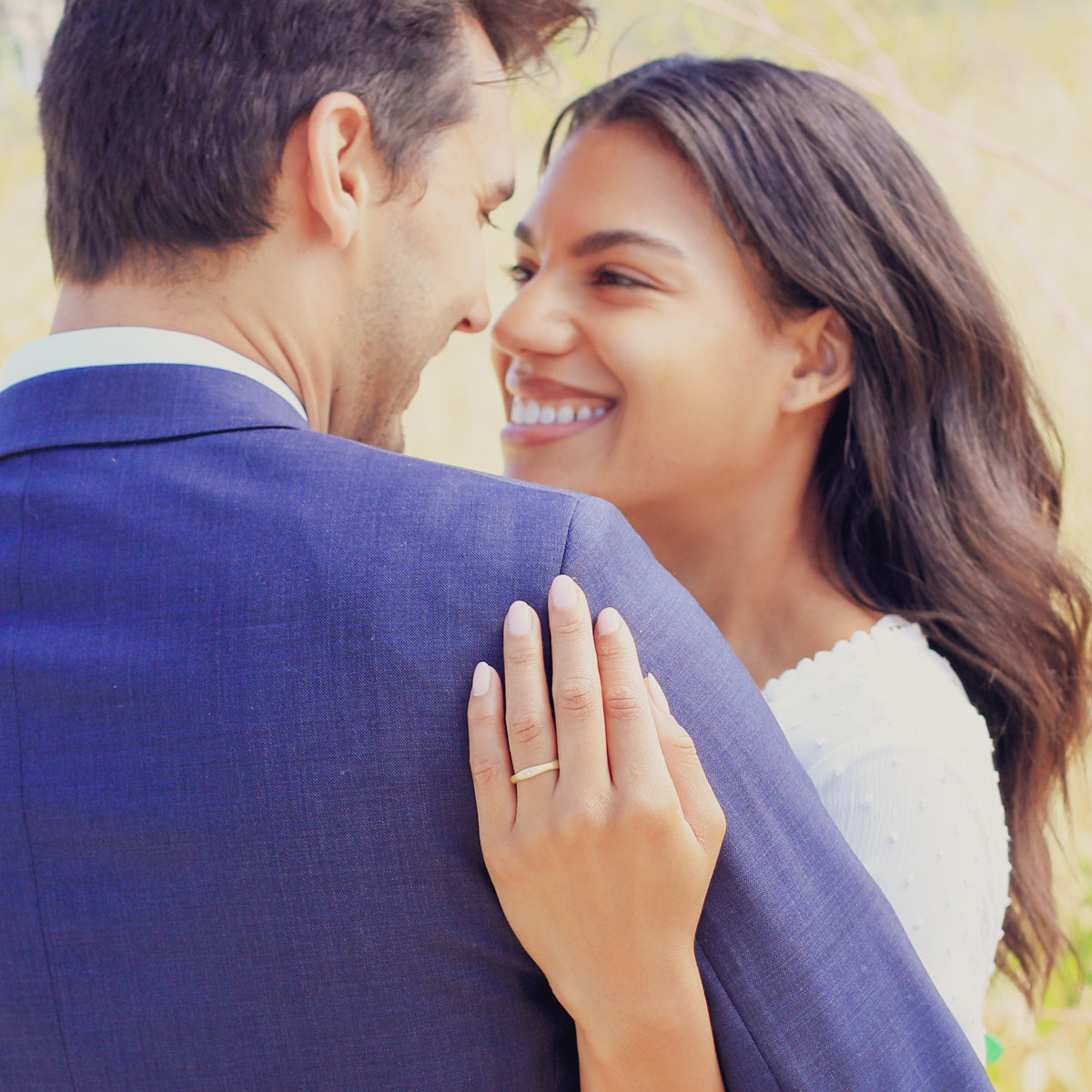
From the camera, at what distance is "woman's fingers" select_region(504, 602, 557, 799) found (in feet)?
3.60

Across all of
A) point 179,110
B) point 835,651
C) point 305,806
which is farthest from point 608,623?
point 835,651

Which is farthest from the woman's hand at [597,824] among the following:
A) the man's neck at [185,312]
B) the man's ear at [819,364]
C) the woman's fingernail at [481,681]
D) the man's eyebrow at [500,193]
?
the man's ear at [819,364]

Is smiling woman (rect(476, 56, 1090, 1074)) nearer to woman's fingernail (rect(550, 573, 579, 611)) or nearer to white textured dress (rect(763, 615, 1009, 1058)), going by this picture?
white textured dress (rect(763, 615, 1009, 1058))

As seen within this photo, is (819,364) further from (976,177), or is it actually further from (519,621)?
(976,177)

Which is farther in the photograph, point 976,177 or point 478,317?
point 976,177

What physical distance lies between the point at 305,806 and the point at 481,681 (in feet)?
0.66

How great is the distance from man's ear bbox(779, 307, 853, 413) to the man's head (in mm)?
936

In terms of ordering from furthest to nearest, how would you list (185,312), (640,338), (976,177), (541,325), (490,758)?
(976,177) → (541,325) → (640,338) → (185,312) → (490,758)

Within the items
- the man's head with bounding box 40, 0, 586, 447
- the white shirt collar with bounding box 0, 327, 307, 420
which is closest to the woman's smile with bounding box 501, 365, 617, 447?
the man's head with bounding box 40, 0, 586, 447

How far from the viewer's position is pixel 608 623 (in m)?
1.12

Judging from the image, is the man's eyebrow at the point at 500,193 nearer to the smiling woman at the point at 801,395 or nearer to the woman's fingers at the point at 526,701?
the smiling woman at the point at 801,395

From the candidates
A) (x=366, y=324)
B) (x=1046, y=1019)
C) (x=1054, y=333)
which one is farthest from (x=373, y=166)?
(x=1054, y=333)

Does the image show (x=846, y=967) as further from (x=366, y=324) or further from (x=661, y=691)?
(x=366, y=324)

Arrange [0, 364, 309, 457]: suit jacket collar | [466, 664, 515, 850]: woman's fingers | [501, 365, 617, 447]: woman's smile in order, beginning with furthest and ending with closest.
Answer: [501, 365, 617, 447]: woman's smile
[0, 364, 309, 457]: suit jacket collar
[466, 664, 515, 850]: woman's fingers
